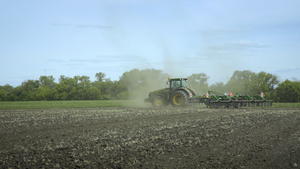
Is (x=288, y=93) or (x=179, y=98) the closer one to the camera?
(x=179, y=98)

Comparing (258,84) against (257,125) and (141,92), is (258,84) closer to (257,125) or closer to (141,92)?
(141,92)

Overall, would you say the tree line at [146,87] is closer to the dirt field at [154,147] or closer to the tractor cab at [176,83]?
the tractor cab at [176,83]

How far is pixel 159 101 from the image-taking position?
27078mm

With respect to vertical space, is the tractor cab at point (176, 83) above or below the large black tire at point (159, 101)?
above

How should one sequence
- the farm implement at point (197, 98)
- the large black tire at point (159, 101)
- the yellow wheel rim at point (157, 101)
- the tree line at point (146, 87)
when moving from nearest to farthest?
1. the farm implement at point (197, 98)
2. the large black tire at point (159, 101)
3. the yellow wheel rim at point (157, 101)
4. the tree line at point (146, 87)

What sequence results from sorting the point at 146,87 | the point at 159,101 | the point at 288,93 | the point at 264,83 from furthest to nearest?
the point at 264,83, the point at 288,93, the point at 146,87, the point at 159,101

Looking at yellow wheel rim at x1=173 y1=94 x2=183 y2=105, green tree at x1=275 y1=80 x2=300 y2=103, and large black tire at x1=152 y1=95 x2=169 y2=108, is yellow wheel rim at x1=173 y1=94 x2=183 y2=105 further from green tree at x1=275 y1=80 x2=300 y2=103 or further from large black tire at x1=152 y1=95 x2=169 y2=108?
green tree at x1=275 y1=80 x2=300 y2=103

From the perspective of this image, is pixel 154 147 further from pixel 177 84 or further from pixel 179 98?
pixel 177 84

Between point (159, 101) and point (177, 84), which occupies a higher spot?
point (177, 84)

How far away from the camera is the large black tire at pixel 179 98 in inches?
1022

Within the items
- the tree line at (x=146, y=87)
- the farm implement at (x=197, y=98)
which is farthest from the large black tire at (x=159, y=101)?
the tree line at (x=146, y=87)

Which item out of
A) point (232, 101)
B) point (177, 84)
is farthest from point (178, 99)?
point (232, 101)

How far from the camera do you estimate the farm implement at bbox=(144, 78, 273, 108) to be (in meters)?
25.1

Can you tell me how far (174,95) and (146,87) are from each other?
40.4ft
